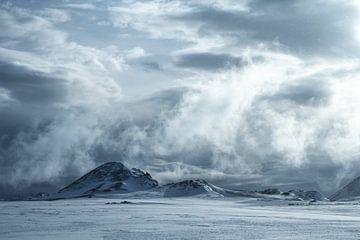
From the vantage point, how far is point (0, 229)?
3953 centimetres

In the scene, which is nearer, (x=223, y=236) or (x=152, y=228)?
(x=223, y=236)

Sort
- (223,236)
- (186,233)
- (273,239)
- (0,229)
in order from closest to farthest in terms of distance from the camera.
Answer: (273,239) < (223,236) < (186,233) < (0,229)

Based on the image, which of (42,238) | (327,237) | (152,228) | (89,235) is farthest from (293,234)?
(42,238)

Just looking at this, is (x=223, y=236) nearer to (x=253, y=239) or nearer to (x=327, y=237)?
(x=253, y=239)

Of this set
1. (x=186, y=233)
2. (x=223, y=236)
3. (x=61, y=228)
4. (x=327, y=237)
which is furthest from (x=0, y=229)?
(x=327, y=237)

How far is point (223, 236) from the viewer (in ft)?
113

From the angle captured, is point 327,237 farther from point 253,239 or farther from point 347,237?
point 253,239

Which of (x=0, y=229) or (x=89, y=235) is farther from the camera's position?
(x=0, y=229)

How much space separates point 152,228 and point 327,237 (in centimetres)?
1390

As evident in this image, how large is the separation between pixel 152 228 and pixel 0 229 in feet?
37.8

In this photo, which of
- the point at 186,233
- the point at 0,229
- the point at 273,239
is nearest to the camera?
the point at 273,239

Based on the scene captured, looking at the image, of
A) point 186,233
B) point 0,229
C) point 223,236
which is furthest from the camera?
point 0,229

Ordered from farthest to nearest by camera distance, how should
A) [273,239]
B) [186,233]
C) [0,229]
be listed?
1. [0,229]
2. [186,233]
3. [273,239]

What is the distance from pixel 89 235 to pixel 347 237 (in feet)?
55.4
